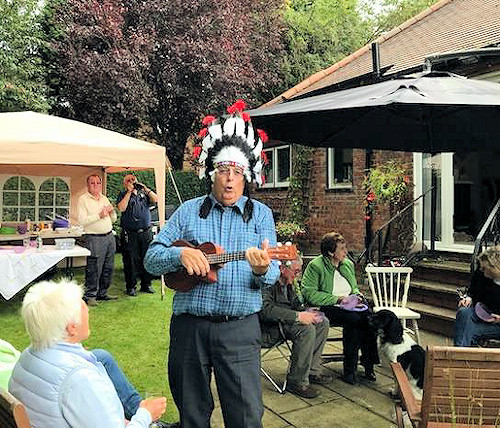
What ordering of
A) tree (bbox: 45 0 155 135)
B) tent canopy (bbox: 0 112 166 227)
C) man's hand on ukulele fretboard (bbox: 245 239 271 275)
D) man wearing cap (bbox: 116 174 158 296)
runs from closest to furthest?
1. man's hand on ukulele fretboard (bbox: 245 239 271 275)
2. tent canopy (bbox: 0 112 166 227)
3. man wearing cap (bbox: 116 174 158 296)
4. tree (bbox: 45 0 155 135)

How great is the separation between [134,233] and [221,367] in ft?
19.8

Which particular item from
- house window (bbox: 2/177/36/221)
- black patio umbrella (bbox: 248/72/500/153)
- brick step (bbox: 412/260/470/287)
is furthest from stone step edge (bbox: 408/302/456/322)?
house window (bbox: 2/177/36/221)

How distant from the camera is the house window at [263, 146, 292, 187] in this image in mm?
13883

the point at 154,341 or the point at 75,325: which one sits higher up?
the point at 75,325

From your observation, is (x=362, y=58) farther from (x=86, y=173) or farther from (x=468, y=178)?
(x=86, y=173)

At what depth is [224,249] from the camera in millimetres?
2512

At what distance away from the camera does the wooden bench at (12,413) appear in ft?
5.37

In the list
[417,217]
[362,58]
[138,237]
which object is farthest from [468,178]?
[138,237]

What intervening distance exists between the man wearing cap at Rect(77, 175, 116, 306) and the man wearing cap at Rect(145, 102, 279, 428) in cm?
525

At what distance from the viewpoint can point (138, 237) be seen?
827cm

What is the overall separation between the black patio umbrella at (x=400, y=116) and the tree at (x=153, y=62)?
32.7 feet

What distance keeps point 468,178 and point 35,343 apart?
10.1 metres

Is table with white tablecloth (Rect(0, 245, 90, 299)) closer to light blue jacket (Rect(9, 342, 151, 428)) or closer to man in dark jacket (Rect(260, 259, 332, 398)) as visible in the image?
man in dark jacket (Rect(260, 259, 332, 398))

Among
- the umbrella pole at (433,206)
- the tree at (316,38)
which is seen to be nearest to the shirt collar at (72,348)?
the umbrella pole at (433,206)
